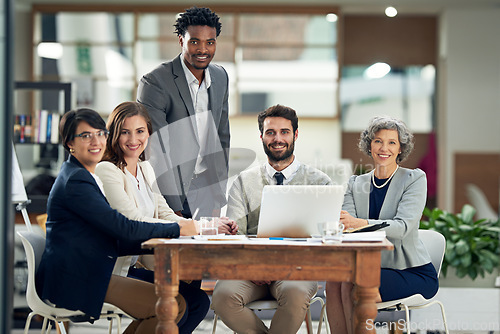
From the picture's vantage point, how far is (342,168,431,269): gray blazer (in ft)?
9.88

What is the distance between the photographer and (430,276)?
119 inches

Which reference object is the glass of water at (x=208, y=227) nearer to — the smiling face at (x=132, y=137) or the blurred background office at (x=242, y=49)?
the smiling face at (x=132, y=137)

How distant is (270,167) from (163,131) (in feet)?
2.07

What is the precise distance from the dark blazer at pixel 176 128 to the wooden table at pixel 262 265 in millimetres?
1069

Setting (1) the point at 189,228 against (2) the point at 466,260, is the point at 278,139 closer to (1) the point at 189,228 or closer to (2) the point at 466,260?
(1) the point at 189,228

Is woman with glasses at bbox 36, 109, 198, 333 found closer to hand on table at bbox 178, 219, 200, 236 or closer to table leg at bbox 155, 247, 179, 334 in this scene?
hand on table at bbox 178, 219, 200, 236

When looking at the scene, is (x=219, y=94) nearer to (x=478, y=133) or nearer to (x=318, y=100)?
(x=318, y=100)

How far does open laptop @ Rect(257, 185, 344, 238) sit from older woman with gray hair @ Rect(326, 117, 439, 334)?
27 centimetres

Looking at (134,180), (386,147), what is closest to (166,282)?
(134,180)

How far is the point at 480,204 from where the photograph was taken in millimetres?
7168

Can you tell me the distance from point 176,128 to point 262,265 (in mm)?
1307

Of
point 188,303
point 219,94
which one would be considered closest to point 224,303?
point 188,303

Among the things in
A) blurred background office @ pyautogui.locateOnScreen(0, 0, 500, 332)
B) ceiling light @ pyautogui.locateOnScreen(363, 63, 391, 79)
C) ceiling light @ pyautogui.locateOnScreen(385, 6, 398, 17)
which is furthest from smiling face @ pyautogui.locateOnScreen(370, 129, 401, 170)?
ceiling light @ pyautogui.locateOnScreen(363, 63, 391, 79)

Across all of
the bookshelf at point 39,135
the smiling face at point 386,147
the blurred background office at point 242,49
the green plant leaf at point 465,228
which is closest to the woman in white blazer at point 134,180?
the smiling face at point 386,147
